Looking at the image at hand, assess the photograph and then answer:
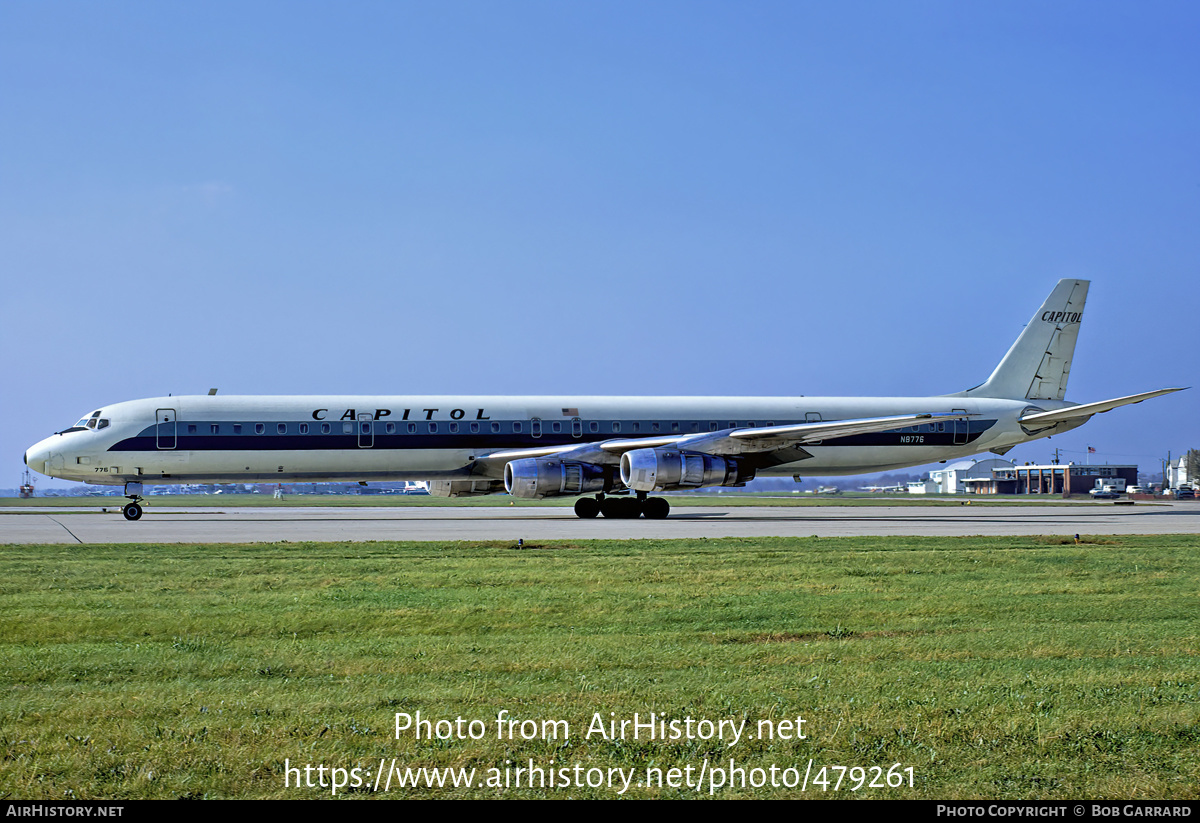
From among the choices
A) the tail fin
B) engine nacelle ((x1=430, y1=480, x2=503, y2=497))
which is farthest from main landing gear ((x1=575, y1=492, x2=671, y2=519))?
the tail fin

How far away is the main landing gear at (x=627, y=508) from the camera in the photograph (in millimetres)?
33125

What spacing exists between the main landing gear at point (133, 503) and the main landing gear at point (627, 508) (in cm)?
1341

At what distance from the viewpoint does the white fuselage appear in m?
32.0

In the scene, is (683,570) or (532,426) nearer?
(683,570)

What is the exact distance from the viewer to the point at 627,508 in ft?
110

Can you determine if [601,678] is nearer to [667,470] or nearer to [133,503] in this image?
[667,470]

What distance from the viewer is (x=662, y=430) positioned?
36.0 meters

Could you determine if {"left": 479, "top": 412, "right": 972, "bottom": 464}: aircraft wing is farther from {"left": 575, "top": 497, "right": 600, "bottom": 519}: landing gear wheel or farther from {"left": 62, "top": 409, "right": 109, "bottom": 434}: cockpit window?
{"left": 62, "top": 409, "right": 109, "bottom": 434}: cockpit window

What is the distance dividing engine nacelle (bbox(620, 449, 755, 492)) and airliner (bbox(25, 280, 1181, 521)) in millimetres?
46

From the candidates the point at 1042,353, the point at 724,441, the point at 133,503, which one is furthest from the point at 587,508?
the point at 1042,353
